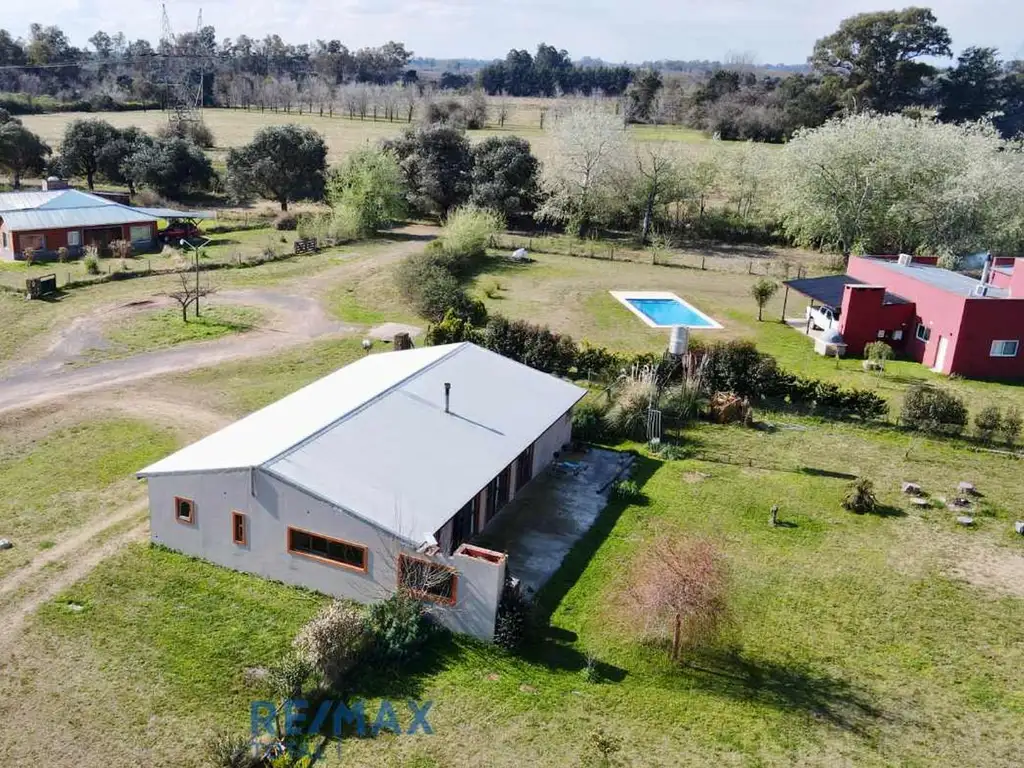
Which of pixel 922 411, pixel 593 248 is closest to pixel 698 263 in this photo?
pixel 593 248

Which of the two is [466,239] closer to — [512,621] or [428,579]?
[428,579]

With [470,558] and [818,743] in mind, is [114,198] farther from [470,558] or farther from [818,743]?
[818,743]

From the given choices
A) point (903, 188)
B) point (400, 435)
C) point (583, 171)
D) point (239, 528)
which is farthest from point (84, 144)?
point (239, 528)

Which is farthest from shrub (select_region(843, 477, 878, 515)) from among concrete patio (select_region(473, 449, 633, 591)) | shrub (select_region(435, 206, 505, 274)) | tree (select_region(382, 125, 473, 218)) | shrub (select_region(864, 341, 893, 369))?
tree (select_region(382, 125, 473, 218))

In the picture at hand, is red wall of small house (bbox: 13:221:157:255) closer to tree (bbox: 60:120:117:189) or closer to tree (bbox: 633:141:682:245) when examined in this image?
tree (bbox: 60:120:117:189)

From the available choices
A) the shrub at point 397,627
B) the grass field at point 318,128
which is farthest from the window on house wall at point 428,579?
the grass field at point 318,128
